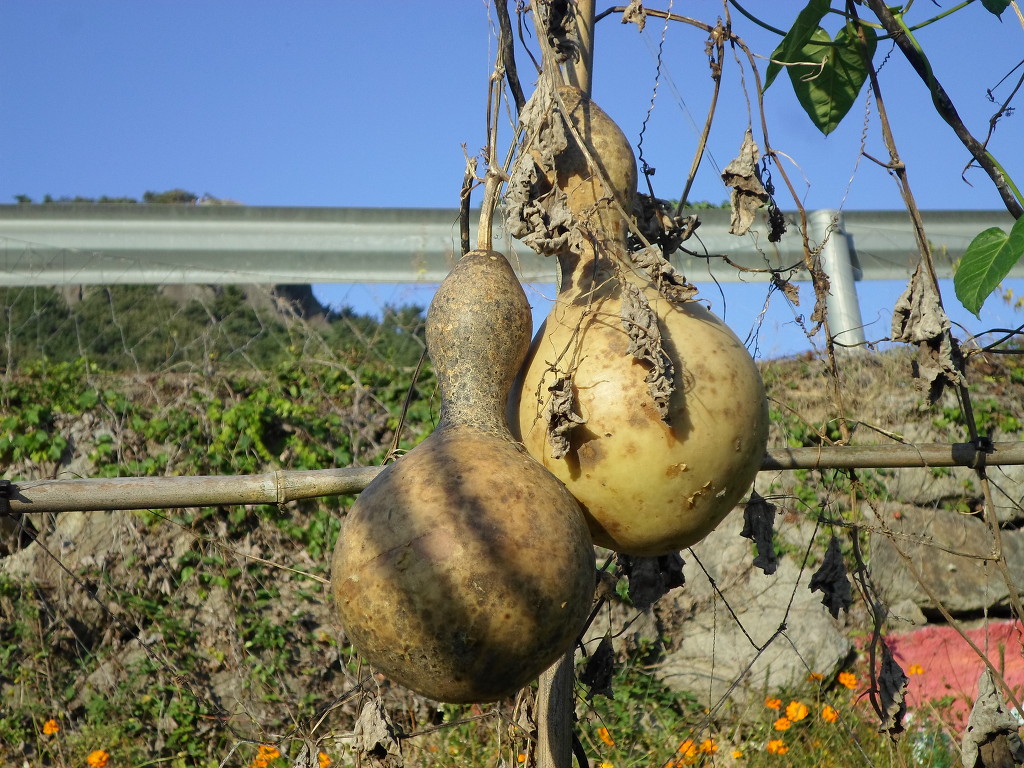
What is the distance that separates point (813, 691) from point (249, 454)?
11.0 ft

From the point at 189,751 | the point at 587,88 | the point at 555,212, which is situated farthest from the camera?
the point at 189,751

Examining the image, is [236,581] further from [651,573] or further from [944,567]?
[944,567]

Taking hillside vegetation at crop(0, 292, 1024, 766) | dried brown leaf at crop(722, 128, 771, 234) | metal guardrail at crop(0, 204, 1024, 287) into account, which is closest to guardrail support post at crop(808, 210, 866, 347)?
metal guardrail at crop(0, 204, 1024, 287)

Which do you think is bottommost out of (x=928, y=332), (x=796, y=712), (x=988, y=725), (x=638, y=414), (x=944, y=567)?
(x=988, y=725)

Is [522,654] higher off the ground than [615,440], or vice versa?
[615,440]

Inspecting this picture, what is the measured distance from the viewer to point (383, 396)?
221 inches

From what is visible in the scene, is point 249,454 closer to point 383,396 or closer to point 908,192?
point 383,396

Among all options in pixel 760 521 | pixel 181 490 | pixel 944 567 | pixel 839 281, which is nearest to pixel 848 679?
pixel 944 567

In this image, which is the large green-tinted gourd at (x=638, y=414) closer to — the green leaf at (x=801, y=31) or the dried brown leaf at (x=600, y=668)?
the dried brown leaf at (x=600, y=668)

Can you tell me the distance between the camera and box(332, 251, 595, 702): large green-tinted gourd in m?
1.33

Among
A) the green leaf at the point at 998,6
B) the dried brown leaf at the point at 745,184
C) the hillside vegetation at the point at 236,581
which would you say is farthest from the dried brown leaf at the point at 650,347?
the hillside vegetation at the point at 236,581

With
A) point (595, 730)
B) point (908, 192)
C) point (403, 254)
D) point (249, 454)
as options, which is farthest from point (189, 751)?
point (908, 192)

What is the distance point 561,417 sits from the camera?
4.87 feet

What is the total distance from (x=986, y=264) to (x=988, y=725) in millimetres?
986
